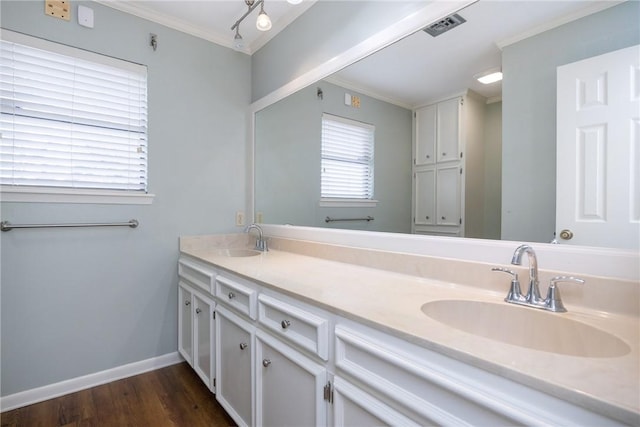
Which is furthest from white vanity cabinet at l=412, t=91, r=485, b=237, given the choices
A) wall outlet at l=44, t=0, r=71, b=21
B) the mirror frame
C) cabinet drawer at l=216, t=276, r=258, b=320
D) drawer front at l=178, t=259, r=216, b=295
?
wall outlet at l=44, t=0, r=71, b=21

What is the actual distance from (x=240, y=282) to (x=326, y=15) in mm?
1607

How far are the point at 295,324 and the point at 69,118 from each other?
1892mm

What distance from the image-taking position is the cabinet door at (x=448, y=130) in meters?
1.32

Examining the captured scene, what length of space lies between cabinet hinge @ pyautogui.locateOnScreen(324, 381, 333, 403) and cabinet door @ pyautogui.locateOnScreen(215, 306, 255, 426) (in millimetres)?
475

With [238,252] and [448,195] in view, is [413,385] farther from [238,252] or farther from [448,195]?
[238,252]

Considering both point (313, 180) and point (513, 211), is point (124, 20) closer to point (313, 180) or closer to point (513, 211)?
point (313, 180)

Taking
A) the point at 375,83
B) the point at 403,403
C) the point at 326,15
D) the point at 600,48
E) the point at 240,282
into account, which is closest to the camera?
the point at 403,403

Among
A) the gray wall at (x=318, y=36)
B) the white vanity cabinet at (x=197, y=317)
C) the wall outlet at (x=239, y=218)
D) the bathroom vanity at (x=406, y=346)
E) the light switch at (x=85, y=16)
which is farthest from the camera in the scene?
the wall outlet at (x=239, y=218)

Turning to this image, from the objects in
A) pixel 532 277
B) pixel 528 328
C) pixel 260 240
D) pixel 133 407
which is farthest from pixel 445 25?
pixel 133 407

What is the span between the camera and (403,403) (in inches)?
30.2

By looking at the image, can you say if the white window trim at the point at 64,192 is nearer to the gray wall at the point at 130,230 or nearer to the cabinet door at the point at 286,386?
the gray wall at the point at 130,230

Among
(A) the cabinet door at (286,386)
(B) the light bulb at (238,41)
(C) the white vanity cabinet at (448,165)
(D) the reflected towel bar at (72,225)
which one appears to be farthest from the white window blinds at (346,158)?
(D) the reflected towel bar at (72,225)

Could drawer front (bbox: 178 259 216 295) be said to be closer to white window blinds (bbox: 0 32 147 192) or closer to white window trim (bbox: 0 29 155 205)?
white window trim (bbox: 0 29 155 205)

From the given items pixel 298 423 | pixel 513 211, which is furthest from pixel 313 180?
pixel 298 423
